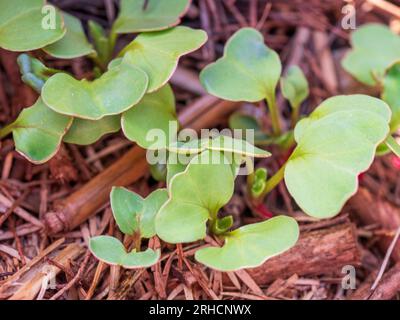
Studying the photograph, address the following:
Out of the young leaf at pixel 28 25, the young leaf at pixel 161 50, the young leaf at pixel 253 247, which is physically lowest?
the young leaf at pixel 253 247

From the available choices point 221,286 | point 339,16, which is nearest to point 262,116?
point 339,16

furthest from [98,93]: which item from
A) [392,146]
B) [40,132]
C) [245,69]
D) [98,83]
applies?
[392,146]

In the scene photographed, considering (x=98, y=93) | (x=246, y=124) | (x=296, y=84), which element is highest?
(x=98, y=93)

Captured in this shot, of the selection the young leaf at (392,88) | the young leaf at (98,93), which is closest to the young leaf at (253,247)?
the young leaf at (98,93)

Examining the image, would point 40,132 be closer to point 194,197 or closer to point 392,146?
point 194,197

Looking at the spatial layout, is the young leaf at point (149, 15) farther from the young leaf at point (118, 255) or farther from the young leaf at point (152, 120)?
the young leaf at point (118, 255)

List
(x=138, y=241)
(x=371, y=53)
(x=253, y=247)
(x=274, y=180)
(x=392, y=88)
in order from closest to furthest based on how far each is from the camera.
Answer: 1. (x=253, y=247)
2. (x=138, y=241)
3. (x=274, y=180)
4. (x=392, y=88)
5. (x=371, y=53)

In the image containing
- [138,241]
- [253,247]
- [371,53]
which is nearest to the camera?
[253,247]
